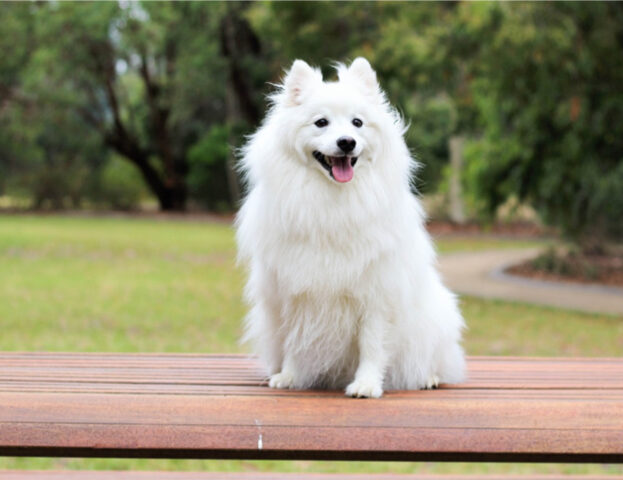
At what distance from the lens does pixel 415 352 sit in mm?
3182

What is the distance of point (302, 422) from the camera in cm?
255

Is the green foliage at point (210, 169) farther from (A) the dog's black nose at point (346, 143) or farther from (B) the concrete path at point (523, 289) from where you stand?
(A) the dog's black nose at point (346, 143)

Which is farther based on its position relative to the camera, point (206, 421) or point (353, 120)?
point (353, 120)

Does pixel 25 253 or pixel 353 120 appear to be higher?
pixel 353 120

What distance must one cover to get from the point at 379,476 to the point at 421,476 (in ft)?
0.70

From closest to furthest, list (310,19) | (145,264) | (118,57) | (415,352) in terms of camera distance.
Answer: (415,352) < (145,264) < (310,19) < (118,57)

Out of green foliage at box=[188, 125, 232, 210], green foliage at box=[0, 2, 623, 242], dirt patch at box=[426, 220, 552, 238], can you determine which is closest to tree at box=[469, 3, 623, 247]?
green foliage at box=[0, 2, 623, 242]

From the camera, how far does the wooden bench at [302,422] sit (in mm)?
2469

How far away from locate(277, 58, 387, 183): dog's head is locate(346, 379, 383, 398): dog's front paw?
2.51 ft

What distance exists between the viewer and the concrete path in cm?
1068

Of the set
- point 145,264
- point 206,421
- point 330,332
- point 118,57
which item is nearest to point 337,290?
point 330,332

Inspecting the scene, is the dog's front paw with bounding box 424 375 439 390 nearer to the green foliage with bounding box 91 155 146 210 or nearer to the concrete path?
the concrete path

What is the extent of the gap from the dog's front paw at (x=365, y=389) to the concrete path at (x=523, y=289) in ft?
22.7

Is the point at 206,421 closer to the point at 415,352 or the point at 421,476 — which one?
the point at 415,352
